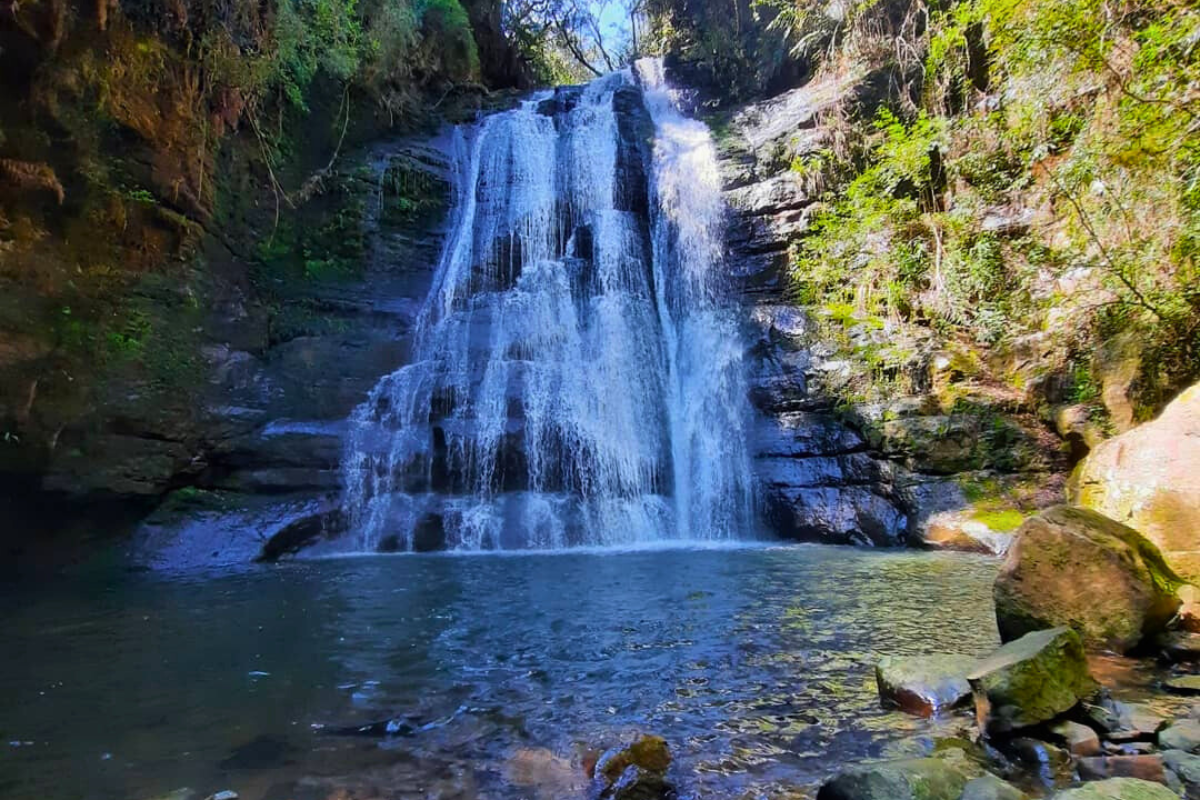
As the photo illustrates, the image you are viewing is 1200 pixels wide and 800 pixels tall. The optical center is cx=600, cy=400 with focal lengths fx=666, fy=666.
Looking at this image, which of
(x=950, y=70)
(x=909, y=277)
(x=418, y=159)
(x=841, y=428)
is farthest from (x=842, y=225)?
(x=418, y=159)

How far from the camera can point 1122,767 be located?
8.30ft

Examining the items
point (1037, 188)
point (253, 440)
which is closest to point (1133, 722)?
point (253, 440)

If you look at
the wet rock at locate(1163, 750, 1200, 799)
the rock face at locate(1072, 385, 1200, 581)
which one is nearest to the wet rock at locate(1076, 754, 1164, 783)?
the wet rock at locate(1163, 750, 1200, 799)

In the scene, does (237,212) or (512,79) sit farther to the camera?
(512,79)

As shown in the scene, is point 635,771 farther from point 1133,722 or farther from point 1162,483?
point 1162,483

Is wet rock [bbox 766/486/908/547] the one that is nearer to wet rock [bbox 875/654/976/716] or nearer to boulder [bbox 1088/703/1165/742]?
wet rock [bbox 875/654/976/716]

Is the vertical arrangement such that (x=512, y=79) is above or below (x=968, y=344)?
above

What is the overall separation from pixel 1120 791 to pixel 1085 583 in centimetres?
213

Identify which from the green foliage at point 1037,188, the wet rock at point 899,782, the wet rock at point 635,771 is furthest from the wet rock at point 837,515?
the wet rock at point 635,771

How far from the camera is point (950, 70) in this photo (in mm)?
13805

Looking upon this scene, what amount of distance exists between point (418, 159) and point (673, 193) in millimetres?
6244

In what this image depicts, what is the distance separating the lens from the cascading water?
10.8 m

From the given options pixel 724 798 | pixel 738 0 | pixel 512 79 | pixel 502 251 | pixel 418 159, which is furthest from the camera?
pixel 512 79

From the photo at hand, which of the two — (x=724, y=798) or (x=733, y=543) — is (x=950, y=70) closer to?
(x=733, y=543)
